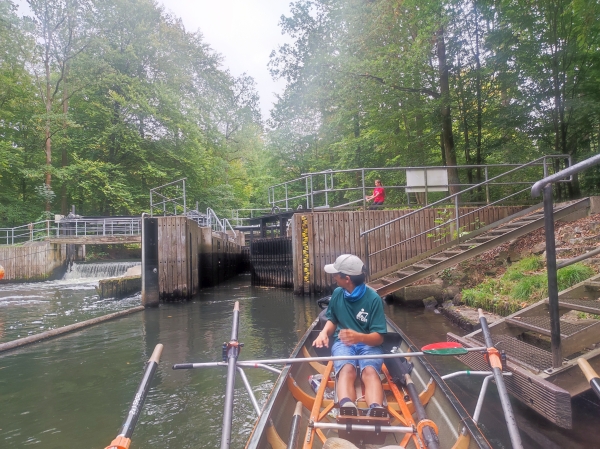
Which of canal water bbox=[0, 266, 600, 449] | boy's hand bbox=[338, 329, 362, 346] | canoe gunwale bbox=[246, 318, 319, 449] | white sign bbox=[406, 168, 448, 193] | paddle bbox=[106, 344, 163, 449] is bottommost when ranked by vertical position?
canal water bbox=[0, 266, 600, 449]

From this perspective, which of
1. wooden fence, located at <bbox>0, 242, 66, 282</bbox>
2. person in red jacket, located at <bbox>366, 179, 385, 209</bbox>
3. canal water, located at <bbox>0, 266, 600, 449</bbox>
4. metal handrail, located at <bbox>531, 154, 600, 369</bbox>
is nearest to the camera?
metal handrail, located at <bbox>531, 154, 600, 369</bbox>

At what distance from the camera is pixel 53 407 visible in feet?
14.9

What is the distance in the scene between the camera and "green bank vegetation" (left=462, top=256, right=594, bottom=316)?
628cm

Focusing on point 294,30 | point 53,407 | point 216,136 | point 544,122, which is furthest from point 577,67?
point 216,136

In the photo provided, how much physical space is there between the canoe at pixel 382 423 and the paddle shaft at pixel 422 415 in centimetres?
2

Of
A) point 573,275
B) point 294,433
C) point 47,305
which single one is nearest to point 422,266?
point 573,275

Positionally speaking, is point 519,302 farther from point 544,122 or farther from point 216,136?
point 216,136

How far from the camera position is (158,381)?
17.6 ft

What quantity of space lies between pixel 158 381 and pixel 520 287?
6004 millimetres

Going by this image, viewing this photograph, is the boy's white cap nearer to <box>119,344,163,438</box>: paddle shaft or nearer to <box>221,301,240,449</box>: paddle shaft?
<box>221,301,240,449</box>: paddle shaft

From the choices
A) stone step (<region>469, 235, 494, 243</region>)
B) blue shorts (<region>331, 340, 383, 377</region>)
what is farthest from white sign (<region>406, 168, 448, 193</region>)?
blue shorts (<region>331, 340, 383, 377</region>)

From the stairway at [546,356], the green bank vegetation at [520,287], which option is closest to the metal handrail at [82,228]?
the green bank vegetation at [520,287]

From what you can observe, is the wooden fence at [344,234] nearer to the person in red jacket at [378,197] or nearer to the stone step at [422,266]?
the person in red jacket at [378,197]

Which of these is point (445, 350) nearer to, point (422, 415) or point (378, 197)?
point (422, 415)
